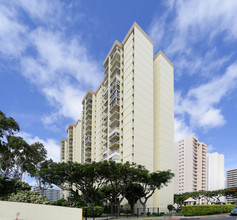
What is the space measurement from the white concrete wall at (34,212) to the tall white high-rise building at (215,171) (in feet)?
517

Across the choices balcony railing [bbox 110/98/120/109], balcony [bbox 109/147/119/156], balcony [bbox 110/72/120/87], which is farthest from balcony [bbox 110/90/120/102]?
balcony [bbox 109/147/119/156]

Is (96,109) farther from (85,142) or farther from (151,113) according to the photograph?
(151,113)

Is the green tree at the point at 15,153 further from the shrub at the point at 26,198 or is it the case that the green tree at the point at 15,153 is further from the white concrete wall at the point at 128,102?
the white concrete wall at the point at 128,102

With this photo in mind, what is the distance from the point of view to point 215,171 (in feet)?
536

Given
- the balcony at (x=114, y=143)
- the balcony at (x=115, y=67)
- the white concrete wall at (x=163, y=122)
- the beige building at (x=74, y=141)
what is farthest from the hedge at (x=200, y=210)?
the beige building at (x=74, y=141)

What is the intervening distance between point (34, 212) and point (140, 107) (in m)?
42.5

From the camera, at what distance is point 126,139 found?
5681 centimetres

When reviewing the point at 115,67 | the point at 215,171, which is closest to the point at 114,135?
the point at 115,67

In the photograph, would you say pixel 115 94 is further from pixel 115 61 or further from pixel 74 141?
pixel 74 141

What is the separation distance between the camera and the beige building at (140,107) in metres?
56.3

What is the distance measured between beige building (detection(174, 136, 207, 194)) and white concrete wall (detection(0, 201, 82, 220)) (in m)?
128

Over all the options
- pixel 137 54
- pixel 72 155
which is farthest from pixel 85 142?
pixel 137 54

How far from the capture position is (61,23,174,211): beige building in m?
56.3

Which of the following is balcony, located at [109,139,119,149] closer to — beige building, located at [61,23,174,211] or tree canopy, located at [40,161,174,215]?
beige building, located at [61,23,174,211]
